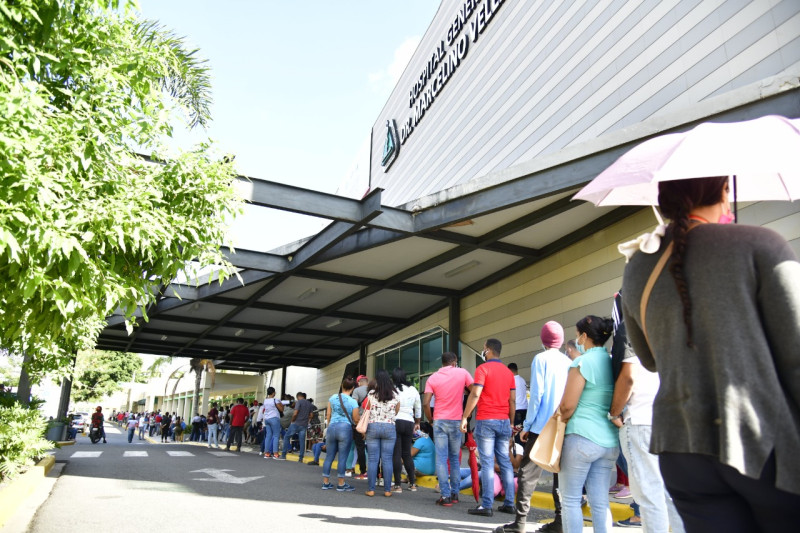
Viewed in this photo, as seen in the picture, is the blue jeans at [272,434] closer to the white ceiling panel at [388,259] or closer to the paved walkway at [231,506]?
the white ceiling panel at [388,259]

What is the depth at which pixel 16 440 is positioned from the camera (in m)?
7.22

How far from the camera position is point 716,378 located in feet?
4.95

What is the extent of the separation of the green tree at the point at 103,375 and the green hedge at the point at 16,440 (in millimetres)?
49224

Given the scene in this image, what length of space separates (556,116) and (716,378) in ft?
30.5

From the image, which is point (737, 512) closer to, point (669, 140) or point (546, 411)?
point (669, 140)

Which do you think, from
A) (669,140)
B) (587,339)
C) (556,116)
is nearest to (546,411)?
(587,339)

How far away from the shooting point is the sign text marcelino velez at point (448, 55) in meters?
13.1

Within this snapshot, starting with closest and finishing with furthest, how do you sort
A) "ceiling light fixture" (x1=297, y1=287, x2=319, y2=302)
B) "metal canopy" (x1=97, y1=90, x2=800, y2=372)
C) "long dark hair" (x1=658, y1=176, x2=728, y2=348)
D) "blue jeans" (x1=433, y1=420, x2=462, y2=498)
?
"long dark hair" (x1=658, y1=176, x2=728, y2=348)
"blue jeans" (x1=433, y1=420, x2=462, y2=498)
"metal canopy" (x1=97, y1=90, x2=800, y2=372)
"ceiling light fixture" (x1=297, y1=287, x2=319, y2=302)

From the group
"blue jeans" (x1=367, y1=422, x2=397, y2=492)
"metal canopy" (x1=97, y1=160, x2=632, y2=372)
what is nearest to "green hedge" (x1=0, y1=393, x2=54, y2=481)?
"metal canopy" (x1=97, y1=160, x2=632, y2=372)

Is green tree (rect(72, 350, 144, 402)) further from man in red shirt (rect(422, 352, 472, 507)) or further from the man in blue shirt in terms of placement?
the man in blue shirt

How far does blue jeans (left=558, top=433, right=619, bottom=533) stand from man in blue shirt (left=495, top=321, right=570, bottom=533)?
46.6 inches

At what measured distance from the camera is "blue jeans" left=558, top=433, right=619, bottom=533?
3592 millimetres

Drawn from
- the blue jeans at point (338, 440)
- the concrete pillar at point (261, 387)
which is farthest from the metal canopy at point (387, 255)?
the concrete pillar at point (261, 387)

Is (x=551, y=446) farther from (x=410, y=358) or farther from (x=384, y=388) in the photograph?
(x=410, y=358)
